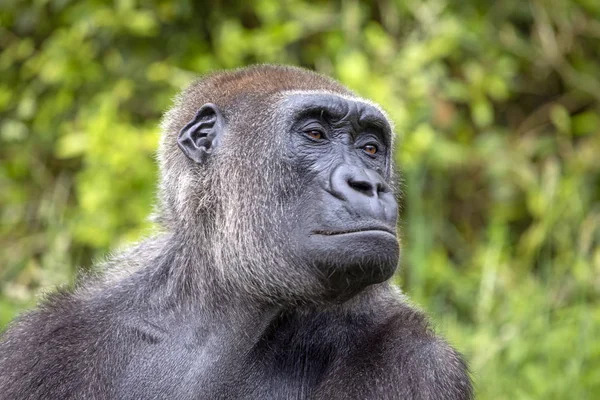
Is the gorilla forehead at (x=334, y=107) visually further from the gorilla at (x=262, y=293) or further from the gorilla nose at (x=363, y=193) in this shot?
the gorilla nose at (x=363, y=193)

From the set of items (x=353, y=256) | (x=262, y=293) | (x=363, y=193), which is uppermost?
(x=363, y=193)

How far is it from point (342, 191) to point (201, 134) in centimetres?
78

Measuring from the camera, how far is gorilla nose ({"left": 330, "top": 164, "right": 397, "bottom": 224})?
3.71 metres


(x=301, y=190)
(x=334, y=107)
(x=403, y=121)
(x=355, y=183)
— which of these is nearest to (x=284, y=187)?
(x=301, y=190)

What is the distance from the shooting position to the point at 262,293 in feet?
12.8

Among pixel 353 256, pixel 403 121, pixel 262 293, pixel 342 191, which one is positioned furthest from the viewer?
pixel 403 121

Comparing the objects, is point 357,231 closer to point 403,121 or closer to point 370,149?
point 370,149

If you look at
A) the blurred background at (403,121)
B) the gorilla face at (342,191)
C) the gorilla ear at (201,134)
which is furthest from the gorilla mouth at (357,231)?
the blurred background at (403,121)

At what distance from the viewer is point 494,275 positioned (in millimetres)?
6805

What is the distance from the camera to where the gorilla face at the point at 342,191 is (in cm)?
367

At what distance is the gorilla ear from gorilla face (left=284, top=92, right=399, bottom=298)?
0.35 m

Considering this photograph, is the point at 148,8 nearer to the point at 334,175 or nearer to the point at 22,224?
the point at 22,224

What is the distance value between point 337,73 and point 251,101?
3489 mm

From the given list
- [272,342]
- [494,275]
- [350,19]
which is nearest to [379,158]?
[272,342]
